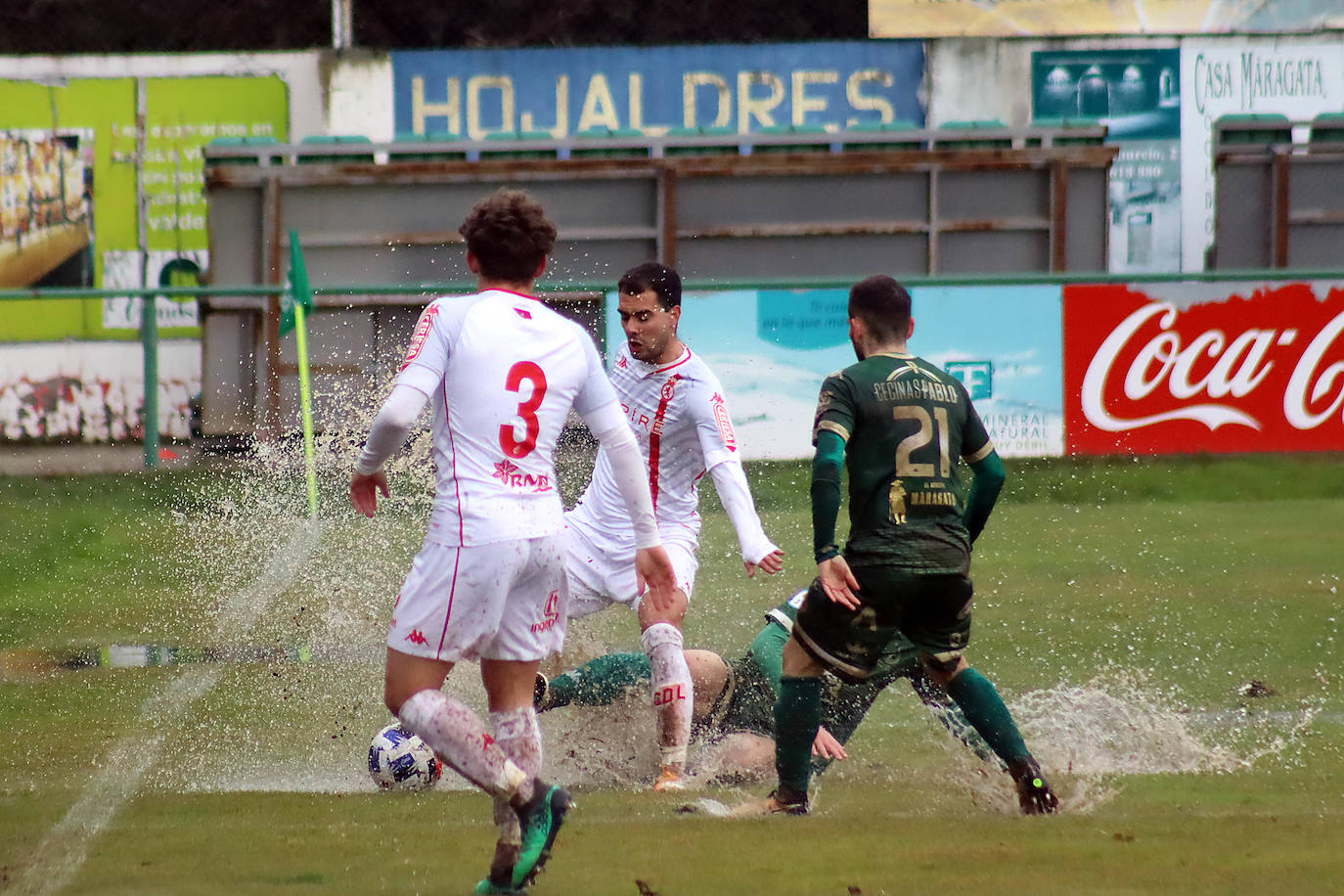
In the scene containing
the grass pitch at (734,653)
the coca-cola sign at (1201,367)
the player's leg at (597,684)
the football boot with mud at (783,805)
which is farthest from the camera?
the coca-cola sign at (1201,367)

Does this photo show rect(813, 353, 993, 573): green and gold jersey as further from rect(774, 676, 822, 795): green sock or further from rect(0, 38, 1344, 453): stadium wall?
rect(0, 38, 1344, 453): stadium wall

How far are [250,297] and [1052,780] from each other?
12.3m

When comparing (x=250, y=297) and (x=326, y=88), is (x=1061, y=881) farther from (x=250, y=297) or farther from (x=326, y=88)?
(x=326, y=88)

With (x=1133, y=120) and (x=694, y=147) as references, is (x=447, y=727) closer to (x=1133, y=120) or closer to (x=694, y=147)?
(x=694, y=147)

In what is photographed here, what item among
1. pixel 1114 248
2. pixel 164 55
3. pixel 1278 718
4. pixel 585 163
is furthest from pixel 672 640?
pixel 164 55

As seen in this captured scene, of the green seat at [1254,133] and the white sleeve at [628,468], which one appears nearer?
the white sleeve at [628,468]

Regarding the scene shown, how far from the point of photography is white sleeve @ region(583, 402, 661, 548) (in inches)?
184

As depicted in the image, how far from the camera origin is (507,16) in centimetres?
2275

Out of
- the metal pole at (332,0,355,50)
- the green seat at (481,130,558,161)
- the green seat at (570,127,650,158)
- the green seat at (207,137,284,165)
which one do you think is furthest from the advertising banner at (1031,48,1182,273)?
the green seat at (207,137,284,165)

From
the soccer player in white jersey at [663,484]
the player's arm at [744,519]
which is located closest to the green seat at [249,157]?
the soccer player in white jersey at [663,484]

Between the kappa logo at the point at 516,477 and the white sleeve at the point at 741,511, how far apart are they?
1.62 metres

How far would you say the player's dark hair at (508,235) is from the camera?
178 inches

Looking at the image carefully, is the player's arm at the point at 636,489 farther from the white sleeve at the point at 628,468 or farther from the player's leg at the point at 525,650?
the player's leg at the point at 525,650

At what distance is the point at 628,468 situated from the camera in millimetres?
4680
